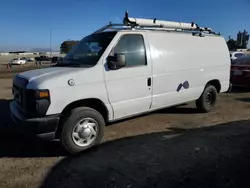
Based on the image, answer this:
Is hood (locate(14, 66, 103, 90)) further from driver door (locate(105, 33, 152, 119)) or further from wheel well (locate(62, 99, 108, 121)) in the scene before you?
wheel well (locate(62, 99, 108, 121))

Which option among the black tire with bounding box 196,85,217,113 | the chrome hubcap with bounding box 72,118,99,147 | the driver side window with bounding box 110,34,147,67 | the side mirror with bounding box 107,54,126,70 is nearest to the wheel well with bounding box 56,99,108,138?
the chrome hubcap with bounding box 72,118,99,147

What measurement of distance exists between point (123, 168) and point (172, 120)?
10.1 feet

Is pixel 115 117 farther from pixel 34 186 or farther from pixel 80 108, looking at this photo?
pixel 34 186

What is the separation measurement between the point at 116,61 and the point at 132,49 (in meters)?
0.64

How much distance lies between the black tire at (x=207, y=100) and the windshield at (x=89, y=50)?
3266mm

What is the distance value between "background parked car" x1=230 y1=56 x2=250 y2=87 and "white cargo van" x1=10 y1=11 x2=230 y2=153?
454 cm

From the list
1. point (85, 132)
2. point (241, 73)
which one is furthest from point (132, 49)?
point (241, 73)

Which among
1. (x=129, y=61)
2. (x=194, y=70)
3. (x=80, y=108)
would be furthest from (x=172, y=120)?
(x=80, y=108)

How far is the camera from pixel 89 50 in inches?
221

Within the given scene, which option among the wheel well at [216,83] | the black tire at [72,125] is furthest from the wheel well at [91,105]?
the wheel well at [216,83]

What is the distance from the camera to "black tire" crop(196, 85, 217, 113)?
24.9 ft

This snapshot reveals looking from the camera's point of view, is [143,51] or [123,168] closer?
[123,168]

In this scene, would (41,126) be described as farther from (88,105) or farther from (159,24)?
(159,24)

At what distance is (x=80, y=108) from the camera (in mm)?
4969
